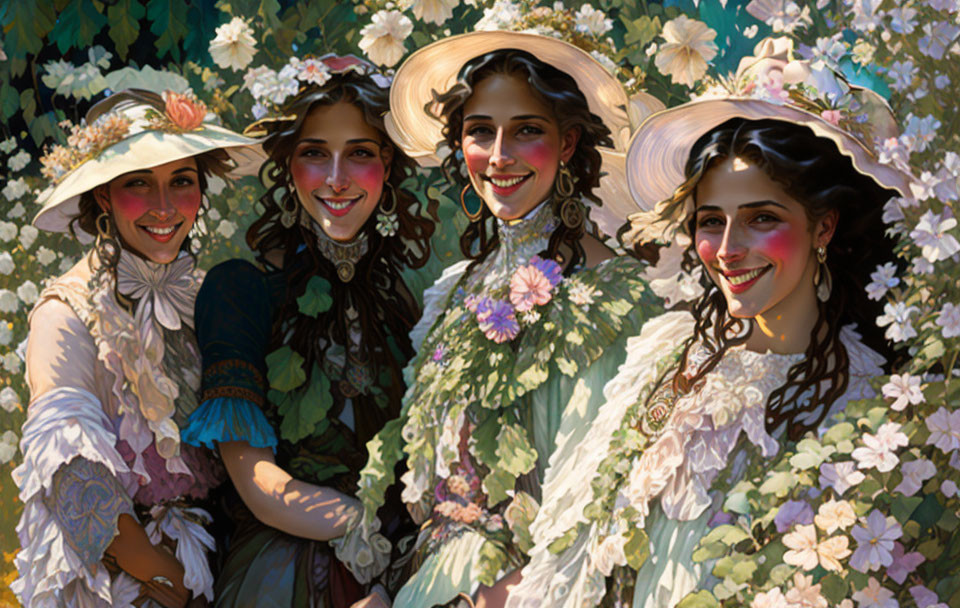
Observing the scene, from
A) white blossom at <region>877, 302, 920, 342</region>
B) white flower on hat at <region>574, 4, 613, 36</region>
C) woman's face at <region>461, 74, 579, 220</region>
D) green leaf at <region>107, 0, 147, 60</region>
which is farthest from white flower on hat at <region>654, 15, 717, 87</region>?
green leaf at <region>107, 0, 147, 60</region>

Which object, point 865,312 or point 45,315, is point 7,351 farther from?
point 865,312

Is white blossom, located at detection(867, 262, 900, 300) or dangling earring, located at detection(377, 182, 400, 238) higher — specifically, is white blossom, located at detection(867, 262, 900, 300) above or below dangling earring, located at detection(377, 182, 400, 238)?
below

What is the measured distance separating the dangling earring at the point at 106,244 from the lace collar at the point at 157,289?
0.03 meters

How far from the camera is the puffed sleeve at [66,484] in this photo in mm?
5668

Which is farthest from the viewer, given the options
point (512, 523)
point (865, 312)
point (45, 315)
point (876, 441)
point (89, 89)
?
point (89, 89)

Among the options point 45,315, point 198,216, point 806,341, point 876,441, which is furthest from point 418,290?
point 876,441

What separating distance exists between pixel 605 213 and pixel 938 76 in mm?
1685

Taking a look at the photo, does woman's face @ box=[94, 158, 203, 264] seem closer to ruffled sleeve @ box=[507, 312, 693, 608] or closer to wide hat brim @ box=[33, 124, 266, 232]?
wide hat brim @ box=[33, 124, 266, 232]

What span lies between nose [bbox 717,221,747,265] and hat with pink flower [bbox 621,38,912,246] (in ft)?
0.84

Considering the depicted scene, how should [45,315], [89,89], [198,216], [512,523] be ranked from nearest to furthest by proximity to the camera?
[512,523] < [45,315] < [198,216] < [89,89]

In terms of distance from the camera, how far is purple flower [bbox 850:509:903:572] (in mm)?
4090

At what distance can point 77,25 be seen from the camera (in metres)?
7.61

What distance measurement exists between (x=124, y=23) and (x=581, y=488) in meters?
4.16

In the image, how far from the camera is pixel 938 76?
4.19 m
